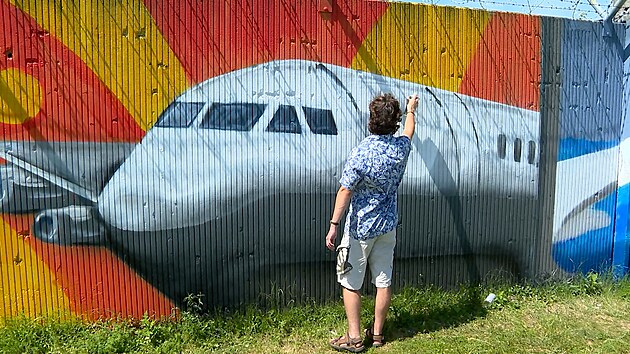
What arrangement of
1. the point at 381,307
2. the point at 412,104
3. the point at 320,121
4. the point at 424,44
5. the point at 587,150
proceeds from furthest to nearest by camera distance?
the point at 587,150 < the point at 424,44 < the point at 320,121 < the point at 412,104 < the point at 381,307

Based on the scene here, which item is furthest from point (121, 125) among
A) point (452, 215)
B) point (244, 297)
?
point (452, 215)

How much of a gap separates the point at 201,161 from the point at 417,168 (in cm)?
167

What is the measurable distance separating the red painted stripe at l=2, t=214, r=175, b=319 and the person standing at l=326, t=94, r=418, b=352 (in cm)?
132

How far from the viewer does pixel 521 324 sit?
4.30 metres

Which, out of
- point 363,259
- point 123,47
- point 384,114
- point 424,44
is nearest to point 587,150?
point 424,44

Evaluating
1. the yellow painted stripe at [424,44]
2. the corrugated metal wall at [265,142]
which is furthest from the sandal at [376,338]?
the yellow painted stripe at [424,44]

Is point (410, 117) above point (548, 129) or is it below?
above

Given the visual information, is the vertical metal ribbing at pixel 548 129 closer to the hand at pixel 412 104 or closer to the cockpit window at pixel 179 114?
the hand at pixel 412 104

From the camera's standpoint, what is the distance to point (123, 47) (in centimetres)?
375

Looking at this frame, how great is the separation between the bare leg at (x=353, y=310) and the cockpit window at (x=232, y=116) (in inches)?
54.1

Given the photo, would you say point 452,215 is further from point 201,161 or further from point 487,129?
point 201,161

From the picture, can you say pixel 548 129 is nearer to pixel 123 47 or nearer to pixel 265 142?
pixel 265 142

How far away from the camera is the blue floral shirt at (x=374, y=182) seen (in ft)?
12.0

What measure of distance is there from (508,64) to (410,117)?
119 centimetres
